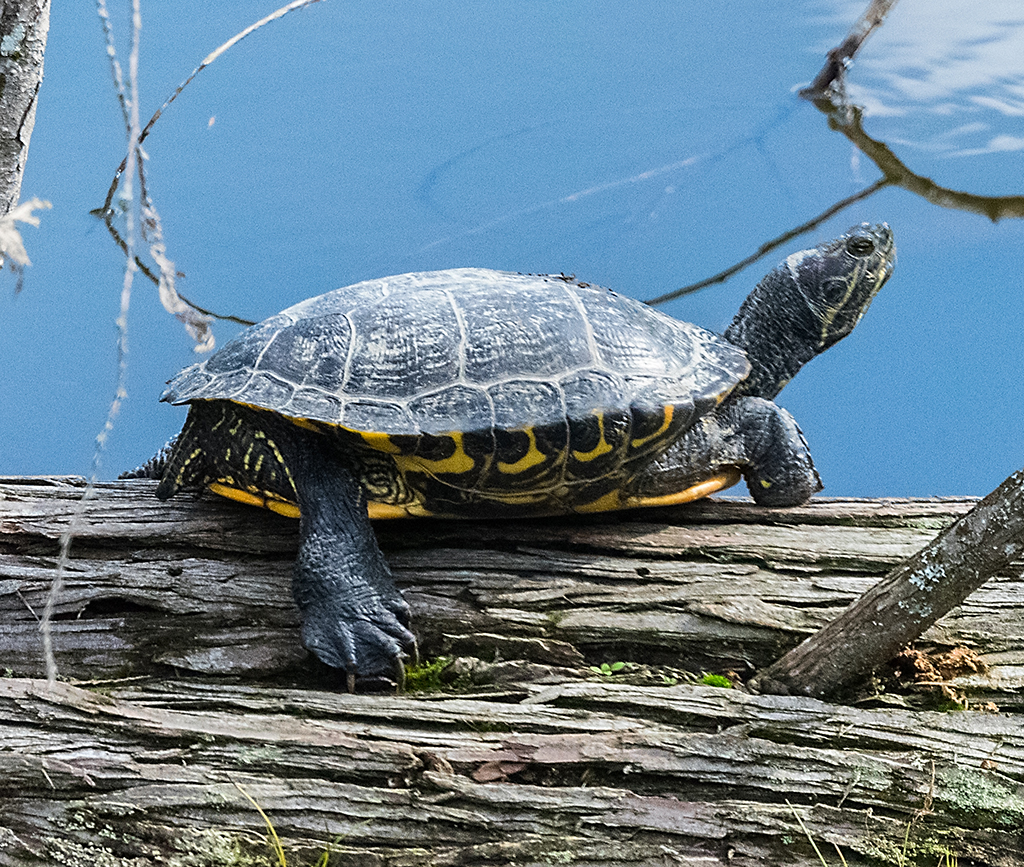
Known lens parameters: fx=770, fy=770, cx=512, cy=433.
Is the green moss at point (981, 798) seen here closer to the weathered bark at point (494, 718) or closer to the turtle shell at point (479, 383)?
the weathered bark at point (494, 718)

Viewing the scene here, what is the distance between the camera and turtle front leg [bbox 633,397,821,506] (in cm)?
272

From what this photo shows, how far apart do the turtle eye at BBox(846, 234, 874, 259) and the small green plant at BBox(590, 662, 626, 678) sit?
1810mm

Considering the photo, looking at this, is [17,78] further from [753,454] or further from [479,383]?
[753,454]

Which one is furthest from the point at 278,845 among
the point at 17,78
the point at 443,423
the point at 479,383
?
the point at 17,78

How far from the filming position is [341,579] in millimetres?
2234

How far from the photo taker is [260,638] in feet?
7.66

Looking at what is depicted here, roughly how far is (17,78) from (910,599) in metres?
2.47

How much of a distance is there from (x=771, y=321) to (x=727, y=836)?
6.28ft

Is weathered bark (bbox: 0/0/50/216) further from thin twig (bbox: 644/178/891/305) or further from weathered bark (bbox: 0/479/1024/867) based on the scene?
thin twig (bbox: 644/178/891/305)

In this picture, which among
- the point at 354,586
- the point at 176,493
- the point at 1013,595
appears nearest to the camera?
the point at 354,586

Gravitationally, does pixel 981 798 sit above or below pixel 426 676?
below

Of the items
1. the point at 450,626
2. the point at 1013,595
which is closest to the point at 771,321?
the point at 1013,595

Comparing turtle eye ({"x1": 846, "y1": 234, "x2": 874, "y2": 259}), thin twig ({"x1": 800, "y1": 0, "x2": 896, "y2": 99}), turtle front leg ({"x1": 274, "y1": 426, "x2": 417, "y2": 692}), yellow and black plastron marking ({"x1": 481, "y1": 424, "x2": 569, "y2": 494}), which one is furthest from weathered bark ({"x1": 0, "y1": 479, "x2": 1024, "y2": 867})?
thin twig ({"x1": 800, "y1": 0, "x2": 896, "y2": 99})

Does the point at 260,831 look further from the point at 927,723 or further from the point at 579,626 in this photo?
the point at 927,723
